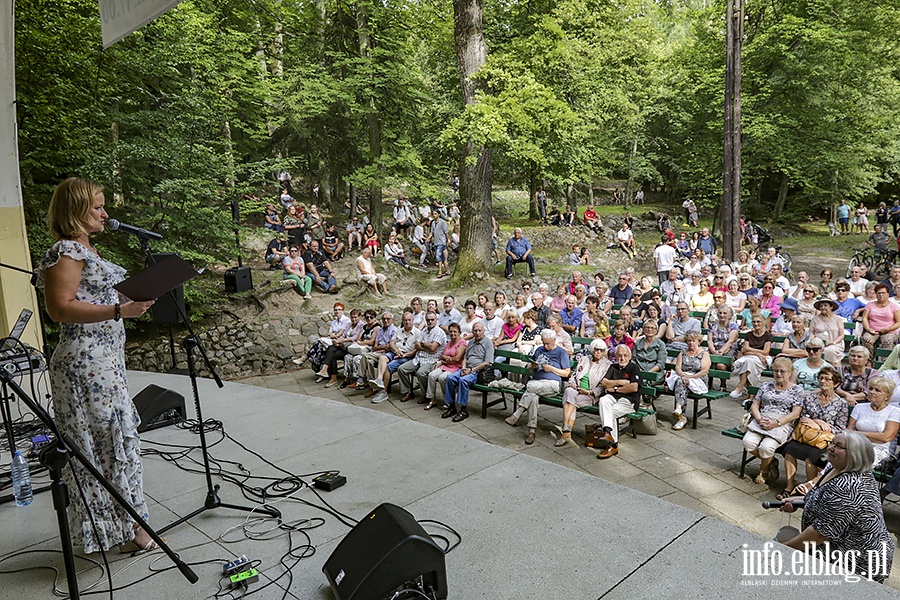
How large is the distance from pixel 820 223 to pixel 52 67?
28.7 metres

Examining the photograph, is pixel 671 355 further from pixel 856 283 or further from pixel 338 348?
pixel 338 348

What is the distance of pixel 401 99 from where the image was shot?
1593 centimetres

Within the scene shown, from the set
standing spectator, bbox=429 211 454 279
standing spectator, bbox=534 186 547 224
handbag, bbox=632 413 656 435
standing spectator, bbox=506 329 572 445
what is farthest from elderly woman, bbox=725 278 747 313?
standing spectator, bbox=534 186 547 224

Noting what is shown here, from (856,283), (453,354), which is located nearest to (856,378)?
(453,354)

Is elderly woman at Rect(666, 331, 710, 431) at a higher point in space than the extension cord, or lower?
lower

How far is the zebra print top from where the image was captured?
3.23 meters

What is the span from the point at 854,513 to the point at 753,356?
13.8 feet

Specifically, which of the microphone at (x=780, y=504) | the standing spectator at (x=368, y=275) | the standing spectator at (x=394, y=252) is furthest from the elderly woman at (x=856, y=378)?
the standing spectator at (x=394, y=252)

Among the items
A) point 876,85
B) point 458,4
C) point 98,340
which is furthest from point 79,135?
point 876,85

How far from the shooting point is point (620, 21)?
15.5 meters

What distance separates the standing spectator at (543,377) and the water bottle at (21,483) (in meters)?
4.31

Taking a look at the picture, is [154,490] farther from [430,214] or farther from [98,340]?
[430,214]

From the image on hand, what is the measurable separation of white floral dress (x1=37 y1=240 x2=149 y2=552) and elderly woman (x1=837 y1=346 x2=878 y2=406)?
5.96 metres

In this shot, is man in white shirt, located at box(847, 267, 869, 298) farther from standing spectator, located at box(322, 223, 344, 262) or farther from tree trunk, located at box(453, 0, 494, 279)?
standing spectator, located at box(322, 223, 344, 262)
